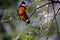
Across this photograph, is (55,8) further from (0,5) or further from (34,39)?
(0,5)

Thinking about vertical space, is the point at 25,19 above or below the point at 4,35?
above

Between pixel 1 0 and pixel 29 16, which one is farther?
pixel 1 0

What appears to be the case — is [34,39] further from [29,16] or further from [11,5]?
[11,5]

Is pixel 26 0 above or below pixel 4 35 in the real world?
above

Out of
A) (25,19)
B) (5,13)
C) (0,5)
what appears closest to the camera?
(25,19)

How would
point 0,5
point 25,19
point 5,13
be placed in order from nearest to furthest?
1. point 25,19
2. point 5,13
3. point 0,5

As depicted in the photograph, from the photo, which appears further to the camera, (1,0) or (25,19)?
(1,0)

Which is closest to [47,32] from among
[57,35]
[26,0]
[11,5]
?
[57,35]

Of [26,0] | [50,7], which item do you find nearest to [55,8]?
[50,7]
